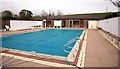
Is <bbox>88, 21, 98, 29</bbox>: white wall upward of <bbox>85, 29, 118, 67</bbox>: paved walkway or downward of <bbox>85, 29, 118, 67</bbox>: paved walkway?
upward

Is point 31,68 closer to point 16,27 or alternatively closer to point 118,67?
point 118,67

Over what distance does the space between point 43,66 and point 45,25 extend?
2523 centimetres

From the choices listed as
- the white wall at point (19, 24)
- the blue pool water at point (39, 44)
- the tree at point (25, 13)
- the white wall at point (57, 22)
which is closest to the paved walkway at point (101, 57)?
the blue pool water at point (39, 44)

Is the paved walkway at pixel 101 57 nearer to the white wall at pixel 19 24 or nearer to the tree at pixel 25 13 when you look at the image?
the white wall at pixel 19 24

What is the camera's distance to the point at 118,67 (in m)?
3.30

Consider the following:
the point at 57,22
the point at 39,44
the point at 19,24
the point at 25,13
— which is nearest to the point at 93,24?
the point at 57,22

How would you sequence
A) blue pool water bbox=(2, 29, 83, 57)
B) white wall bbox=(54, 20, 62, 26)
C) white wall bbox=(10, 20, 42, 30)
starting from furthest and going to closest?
white wall bbox=(54, 20, 62, 26) → white wall bbox=(10, 20, 42, 30) → blue pool water bbox=(2, 29, 83, 57)

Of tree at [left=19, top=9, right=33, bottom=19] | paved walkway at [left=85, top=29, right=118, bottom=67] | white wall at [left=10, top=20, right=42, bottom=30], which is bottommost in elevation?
paved walkway at [left=85, top=29, right=118, bottom=67]

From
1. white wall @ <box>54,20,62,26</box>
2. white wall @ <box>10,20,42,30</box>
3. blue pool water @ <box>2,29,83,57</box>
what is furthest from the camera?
white wall @ <box>54,20,62,26</box>

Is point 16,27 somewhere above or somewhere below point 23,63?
above

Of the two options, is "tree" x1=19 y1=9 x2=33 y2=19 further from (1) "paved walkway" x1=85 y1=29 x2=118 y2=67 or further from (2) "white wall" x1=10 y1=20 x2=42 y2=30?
(1) "paved walkway" x1=85 y1=29 x2=118 y2=67

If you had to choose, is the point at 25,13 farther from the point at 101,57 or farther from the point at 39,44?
the point at 101,57

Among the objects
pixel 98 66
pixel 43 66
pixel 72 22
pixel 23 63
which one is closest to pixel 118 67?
pixel 98 66

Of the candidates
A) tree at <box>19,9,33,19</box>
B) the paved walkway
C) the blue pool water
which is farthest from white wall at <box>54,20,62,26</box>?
tree at <box>19,9,33,19</box>
